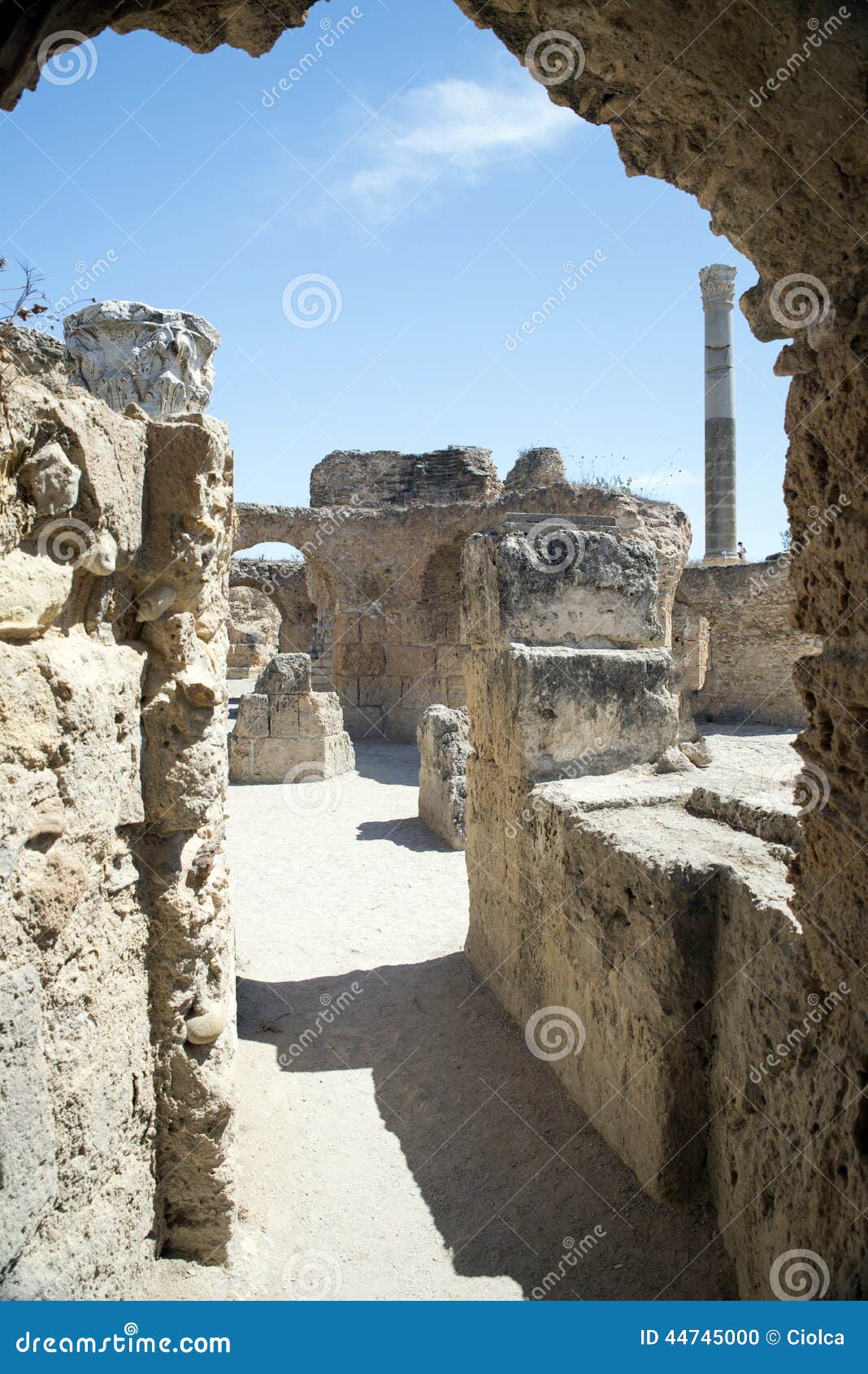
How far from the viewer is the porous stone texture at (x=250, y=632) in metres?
22.2

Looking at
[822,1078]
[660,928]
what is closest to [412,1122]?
[660,928]

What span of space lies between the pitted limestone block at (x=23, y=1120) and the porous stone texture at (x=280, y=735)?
28.6ft

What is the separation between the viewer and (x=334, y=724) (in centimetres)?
1110

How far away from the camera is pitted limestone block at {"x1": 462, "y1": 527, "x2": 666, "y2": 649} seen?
418 cm

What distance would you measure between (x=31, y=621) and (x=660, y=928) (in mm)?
1920

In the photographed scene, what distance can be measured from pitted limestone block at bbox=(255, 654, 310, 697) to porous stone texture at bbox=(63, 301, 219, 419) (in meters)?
6.06

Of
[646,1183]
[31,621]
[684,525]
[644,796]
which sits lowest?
[646,1183]

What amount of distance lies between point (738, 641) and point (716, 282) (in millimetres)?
7607

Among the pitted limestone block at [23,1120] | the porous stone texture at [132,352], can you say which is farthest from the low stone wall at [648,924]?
the porous stone texture at [132,352]

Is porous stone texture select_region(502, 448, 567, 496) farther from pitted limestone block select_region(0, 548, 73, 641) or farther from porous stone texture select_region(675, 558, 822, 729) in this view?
pitted limestone block select_region(0, 548, 73, 641)

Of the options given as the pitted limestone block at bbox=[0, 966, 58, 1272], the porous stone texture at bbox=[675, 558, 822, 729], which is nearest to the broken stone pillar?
the pitted limestone block at bbox=[0, 966, 58, 1272]

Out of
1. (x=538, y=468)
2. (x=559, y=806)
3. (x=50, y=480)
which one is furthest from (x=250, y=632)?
(x=50, y=480)

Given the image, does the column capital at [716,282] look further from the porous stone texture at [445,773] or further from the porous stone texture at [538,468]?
the porous stone texture at [445,773]

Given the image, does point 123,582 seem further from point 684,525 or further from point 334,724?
point 684,525
